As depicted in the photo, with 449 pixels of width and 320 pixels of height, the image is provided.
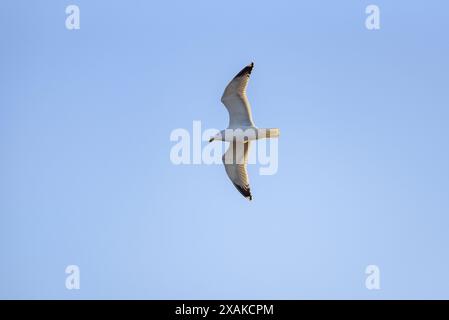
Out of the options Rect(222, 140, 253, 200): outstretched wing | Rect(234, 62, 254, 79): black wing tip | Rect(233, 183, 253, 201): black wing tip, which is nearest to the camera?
Rect(234, 62, 254, 79): black wing tip

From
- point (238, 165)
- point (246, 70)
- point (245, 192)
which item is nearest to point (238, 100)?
point (246, 70)

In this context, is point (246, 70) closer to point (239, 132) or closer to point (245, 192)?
point (239, 132)

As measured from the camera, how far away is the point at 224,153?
57.9ft

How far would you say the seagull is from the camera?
1647 cm

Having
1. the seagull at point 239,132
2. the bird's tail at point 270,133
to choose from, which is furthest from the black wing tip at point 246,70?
the bird's tail at point 270,133

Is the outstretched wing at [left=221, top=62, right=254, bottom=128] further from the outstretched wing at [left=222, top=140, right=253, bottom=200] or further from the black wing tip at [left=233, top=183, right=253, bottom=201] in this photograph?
the black wing tip at [left=233, top=183, right=253, bottom=201]

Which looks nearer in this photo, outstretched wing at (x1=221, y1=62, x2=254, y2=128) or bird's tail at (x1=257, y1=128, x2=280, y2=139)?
bird's tail at (x1=257, y1=128, x2=280, y2=139)

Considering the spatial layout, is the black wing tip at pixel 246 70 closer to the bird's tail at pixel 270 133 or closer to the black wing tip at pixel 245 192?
the bird's tail at pixel 270 133

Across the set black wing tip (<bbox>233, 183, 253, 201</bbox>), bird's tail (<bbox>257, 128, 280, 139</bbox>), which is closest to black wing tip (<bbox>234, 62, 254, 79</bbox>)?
bird's tail (<bbox>257, 128, 280, 139</bbox>)

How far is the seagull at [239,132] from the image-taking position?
648 inches

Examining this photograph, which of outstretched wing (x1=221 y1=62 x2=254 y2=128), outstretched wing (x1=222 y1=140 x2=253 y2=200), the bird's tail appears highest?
outstretched wing (x1=221 y1=62 x2=254 y2=128)
